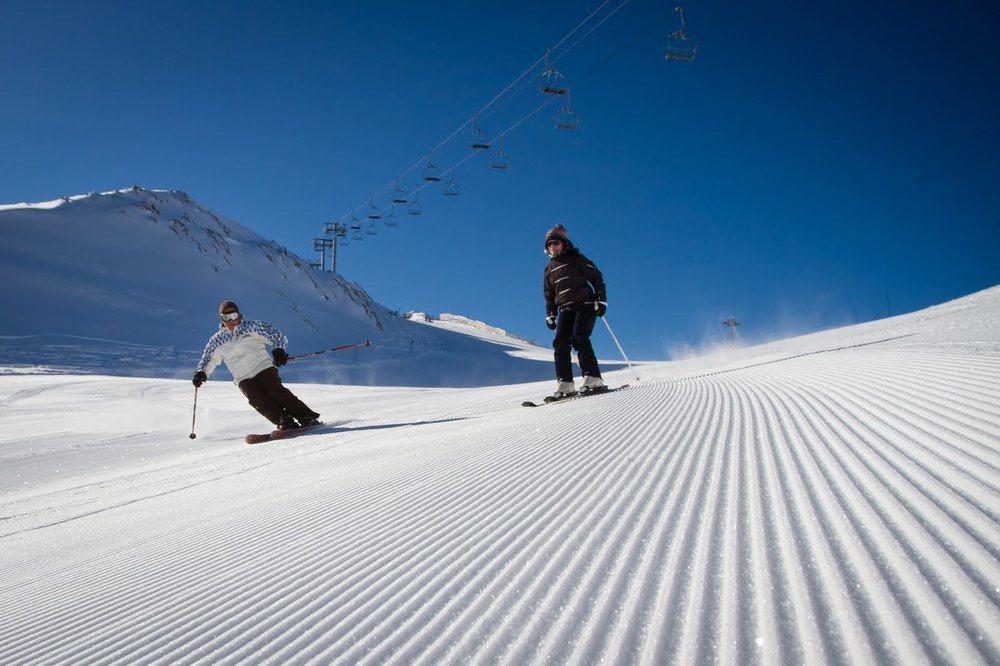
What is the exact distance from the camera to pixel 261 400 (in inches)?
251

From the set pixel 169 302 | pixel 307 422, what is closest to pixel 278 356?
pixel 307 422

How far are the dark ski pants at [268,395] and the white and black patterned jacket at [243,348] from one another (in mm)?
71

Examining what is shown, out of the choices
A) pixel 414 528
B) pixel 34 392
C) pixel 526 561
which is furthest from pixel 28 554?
pixel 34 392

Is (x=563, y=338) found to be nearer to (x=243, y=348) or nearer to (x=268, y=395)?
(x=268, y=395)

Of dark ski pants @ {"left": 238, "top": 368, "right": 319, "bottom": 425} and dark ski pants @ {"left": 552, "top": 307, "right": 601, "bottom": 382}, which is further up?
dark ski pants @ {"left": 552, "top": 307, "right": 601, "bottom": 382}

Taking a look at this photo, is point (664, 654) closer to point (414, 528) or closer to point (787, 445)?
point (414, 528)

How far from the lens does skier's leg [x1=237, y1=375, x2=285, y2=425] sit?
6332mm

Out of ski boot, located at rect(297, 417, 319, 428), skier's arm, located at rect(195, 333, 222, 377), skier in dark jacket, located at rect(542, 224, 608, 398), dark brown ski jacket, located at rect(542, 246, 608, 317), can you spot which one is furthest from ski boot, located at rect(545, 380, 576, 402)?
skier's arm, located at rect(195, 333, 222, 377)

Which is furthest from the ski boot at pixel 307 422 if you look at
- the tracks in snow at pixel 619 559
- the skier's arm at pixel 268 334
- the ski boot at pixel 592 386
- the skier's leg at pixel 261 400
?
the tracks in snow at pixel 619 559

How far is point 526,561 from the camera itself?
1192mm

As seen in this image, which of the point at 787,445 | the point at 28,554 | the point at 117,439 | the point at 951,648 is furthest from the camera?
the point at 117,439

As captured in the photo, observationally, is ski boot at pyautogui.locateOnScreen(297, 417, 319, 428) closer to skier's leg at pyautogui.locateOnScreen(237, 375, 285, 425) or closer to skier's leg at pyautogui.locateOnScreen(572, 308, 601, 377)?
skier's leg at pyautogui.locateOnScreen(237, 375, 285, 425)

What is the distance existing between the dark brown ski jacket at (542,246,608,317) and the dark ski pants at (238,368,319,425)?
10.6ft

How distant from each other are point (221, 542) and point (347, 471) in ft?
3.34
